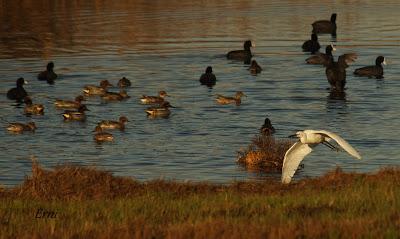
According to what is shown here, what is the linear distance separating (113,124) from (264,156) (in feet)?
23.3

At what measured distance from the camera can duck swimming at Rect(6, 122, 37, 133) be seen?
3384 centimetres

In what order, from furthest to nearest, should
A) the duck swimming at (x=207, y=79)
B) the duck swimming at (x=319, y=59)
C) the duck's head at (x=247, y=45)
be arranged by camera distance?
the duck's head at (x=247, y=45) → the duck swimming at (x=319, y=59) → the duck swimming at (x=207, y=79)

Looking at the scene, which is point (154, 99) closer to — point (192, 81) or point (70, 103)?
point (70, 103)

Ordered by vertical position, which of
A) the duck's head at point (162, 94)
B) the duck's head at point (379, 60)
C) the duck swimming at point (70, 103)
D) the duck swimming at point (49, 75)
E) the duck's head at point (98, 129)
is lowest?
the duck's head at point (98, 129)

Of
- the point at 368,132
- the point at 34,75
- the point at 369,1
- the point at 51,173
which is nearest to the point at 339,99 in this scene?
the point at 368,132

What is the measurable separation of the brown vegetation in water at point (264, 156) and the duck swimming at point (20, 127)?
8.41 meters

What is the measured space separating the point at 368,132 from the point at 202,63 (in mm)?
17942

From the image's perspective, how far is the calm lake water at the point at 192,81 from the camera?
29656 millimetres

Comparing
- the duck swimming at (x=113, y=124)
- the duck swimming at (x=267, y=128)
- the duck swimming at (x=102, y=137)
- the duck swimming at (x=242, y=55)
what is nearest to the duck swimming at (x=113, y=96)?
the duck swimming at (x=113, y=124)

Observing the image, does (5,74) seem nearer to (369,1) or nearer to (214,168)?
(214,168)

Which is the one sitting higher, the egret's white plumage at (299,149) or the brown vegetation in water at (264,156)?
the egret's white plumage at (299,149)

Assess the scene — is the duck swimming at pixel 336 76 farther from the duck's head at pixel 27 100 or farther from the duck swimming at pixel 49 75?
the duck's head at pixel 27 100

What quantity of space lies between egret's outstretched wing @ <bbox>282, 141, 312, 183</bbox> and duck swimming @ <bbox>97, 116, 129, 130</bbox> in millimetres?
14725

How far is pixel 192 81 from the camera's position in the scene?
44.7 metres
